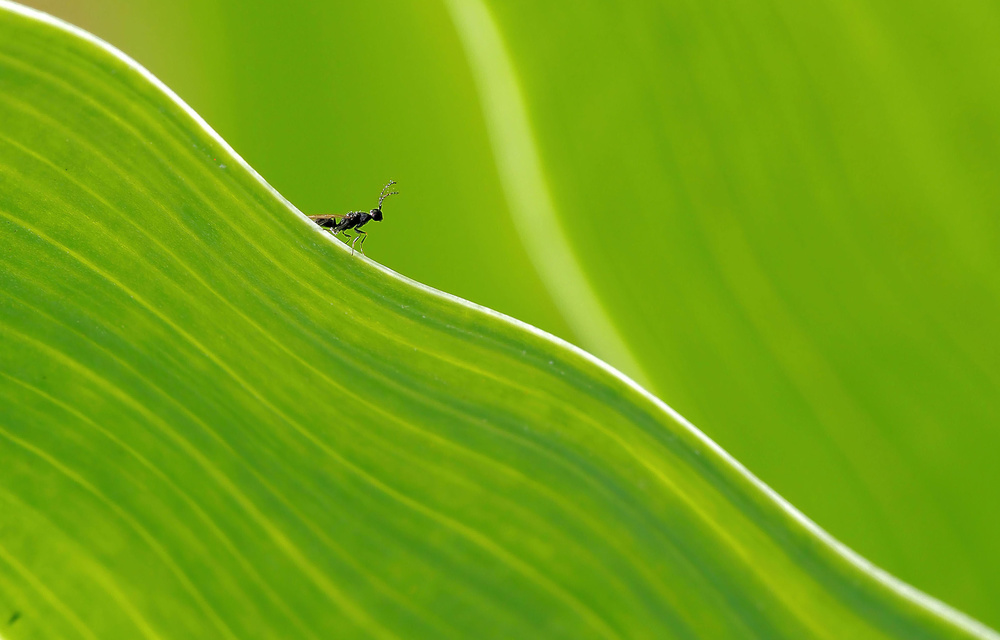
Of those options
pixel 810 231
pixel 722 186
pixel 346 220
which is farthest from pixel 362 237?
pixel 810 231

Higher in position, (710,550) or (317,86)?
(317,86)

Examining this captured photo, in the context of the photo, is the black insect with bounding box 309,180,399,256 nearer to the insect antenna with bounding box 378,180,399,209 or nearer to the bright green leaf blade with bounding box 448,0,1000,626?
the insect antenna with bounding box 378,180,399,209

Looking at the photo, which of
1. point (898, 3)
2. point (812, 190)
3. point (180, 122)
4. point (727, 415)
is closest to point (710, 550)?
point (727, 415)

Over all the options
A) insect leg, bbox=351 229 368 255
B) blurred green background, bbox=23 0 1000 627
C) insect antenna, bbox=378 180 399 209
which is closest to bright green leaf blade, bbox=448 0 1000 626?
blurred green background, bbox=23 0 1000 627

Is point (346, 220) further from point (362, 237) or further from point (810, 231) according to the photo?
point (810, 231)

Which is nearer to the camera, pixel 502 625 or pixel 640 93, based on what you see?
pixel 502 625

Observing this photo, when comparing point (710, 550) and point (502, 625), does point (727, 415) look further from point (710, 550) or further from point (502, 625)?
point (502, 625)
